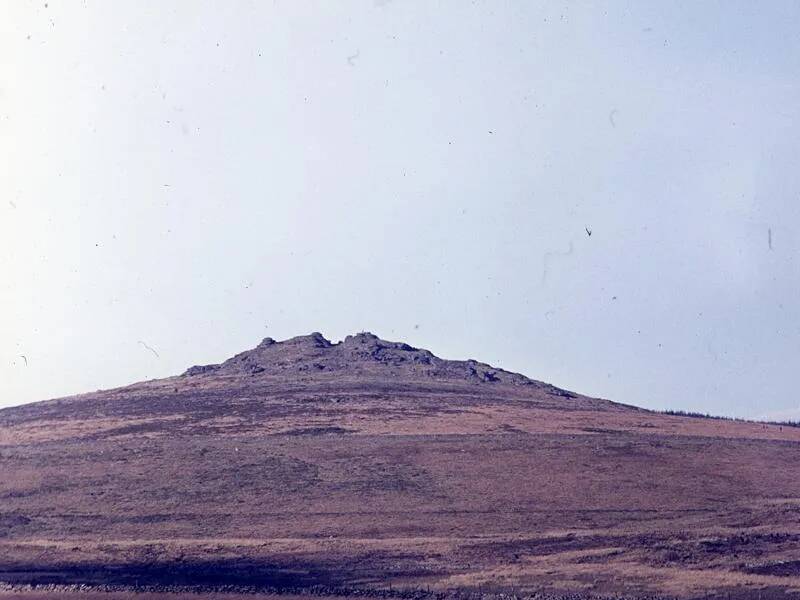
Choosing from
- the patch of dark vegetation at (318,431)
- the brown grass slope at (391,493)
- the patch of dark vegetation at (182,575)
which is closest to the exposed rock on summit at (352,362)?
the brown grass slope at (391,493)

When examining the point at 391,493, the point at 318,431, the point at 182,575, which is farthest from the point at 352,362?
the point at 182,575

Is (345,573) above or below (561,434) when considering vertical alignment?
below

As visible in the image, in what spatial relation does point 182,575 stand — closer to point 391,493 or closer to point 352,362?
point 391,493

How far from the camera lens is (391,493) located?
3778 cm

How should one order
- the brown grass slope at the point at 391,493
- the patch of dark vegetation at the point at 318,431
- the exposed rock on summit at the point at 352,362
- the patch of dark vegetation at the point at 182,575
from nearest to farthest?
the patch of dark vegetation at the point at 182,575 → the brown grass slope at the point at 391,493 → the patch of dark vegetation at the point at 318,431 → the exposed rock on summit at the point at 352,362

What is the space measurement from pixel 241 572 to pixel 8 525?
40.4 feet

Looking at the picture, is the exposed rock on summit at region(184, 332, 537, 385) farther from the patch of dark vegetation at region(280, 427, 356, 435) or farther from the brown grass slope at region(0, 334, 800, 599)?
the patch of dark vegetation at region(280, 427, 356, 435)

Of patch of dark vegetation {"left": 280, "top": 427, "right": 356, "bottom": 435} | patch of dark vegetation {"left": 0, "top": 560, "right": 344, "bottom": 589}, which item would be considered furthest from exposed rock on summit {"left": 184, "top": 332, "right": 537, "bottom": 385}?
patch of dark vegetation {"left": 0, "top": 560, "right": 344, "bottom": 589}

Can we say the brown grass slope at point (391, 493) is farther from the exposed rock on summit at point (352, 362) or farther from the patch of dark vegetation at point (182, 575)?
the exposed rock on summit at point (352, 362)

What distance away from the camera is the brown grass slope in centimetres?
2909

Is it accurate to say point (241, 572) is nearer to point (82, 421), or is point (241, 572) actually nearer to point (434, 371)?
point (82, 421)

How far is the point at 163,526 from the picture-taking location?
114 ft

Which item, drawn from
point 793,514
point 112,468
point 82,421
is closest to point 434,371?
point 82,421

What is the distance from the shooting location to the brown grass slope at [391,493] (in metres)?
29.1
